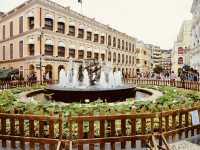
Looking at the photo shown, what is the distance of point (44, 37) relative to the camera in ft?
109

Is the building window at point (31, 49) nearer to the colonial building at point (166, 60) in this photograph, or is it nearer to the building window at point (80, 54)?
the building window at point (80, 54)

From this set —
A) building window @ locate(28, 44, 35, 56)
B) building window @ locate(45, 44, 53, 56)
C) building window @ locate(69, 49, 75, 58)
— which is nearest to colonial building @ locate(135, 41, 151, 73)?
building window @ locate(69, 49, 75, 58)

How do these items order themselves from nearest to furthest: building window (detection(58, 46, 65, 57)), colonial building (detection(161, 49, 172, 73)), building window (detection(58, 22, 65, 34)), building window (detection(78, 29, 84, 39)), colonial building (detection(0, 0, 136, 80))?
1. colonial building (detection(0, 0, 136, 80))
2. building window (detection(58, 22, 65, 34))
3. building window (detection(58, 46, 65, 57))
4. building window (detection(78, 29, 84, 39))
5. colonial building (detection(161, 49, 172, 73))

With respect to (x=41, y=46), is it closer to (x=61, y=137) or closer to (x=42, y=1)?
(x=42, y=1)

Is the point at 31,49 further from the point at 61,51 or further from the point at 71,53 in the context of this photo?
the point at 71,53

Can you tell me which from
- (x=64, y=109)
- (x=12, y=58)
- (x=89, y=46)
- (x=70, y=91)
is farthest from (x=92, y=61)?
(x=89, y=46)

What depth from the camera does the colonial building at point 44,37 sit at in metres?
32.9

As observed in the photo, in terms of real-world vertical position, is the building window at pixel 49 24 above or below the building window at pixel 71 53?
above

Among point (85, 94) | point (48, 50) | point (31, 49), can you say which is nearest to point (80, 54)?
point (48, 50)

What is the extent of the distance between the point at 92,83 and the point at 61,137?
1091 centimetres

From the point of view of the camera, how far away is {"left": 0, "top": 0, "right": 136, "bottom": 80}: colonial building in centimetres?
3291

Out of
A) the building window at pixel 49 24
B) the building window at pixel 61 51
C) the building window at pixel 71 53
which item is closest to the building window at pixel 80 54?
the building window at pixel 71 53

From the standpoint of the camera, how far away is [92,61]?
58.3 feet

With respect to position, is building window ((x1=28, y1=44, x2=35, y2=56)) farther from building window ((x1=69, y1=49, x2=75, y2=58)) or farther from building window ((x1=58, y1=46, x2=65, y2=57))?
building window ((x1=69, y1=49, x2=75, y2=58))
